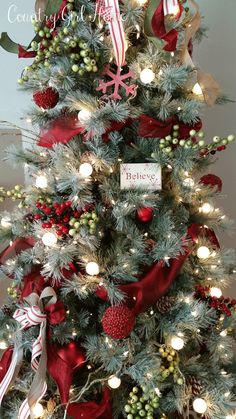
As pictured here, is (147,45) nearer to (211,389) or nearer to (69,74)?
(69,74)

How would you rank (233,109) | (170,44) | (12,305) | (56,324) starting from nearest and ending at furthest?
1. (170,44)
2. (56,324)
3. (12,305)
4. (233,109)

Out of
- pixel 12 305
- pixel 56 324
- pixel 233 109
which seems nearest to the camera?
pixel 56 324

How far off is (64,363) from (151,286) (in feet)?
0.93

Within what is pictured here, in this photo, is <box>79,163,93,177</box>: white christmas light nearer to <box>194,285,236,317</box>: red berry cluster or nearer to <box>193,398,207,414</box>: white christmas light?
<box>194,285,236,317</box>: red berry cluster

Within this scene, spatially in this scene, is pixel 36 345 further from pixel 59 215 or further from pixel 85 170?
pixel 85 170

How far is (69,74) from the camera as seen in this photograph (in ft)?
3.20

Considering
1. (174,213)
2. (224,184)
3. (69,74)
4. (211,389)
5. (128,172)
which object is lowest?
(211,389)

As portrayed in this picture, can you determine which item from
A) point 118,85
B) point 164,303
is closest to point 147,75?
point 118,85

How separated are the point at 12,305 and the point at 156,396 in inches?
18.7

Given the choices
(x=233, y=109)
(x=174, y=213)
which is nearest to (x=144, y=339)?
(x=174, y=213)

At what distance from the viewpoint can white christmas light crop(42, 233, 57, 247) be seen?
3.12 ft

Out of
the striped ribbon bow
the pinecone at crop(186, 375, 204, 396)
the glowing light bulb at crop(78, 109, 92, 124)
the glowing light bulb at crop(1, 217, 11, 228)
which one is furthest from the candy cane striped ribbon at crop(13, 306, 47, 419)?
the glowing light bulb at crop(78, 109, 92, 124)

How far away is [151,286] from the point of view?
97 cm

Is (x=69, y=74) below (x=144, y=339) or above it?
above
